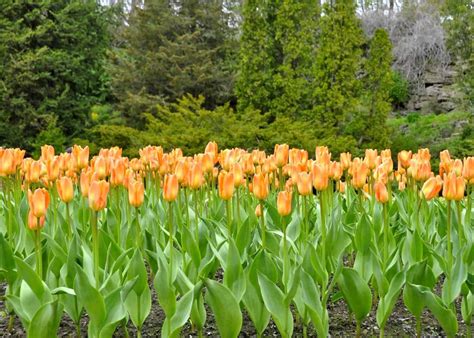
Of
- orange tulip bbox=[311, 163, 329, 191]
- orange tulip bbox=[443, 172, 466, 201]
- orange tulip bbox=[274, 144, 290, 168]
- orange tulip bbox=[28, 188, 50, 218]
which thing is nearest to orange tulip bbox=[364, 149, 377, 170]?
orange tulip bbox=[274, 144, 290, 168]

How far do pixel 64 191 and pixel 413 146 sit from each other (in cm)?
936

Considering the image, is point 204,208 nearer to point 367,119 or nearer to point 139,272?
point 139,272

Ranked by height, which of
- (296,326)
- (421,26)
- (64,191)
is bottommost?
(296,326)

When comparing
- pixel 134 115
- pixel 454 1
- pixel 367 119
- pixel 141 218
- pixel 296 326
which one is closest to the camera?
pixel 296 326

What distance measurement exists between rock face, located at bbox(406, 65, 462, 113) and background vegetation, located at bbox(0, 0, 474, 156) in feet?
0.61

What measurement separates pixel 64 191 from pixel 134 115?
13485 millimetres

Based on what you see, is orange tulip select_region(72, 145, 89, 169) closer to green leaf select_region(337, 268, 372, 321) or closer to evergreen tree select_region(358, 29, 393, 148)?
green leaf select_region(337, 268, 372, 321)

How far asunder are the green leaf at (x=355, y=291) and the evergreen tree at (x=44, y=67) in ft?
38.0

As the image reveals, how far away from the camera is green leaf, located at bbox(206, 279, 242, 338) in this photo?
1.79 m

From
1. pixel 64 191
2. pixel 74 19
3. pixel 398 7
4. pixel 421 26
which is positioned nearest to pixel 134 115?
pixel 74 19

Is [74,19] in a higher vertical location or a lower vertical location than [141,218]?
higher

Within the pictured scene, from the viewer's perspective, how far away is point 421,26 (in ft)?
51.9

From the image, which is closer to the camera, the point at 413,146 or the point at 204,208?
the point at 204,208

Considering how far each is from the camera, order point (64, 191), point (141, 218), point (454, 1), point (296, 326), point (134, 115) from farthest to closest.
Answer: point (134, 115), point (454, 1), point (141, 218), point (296, 326), point (64, 191)
